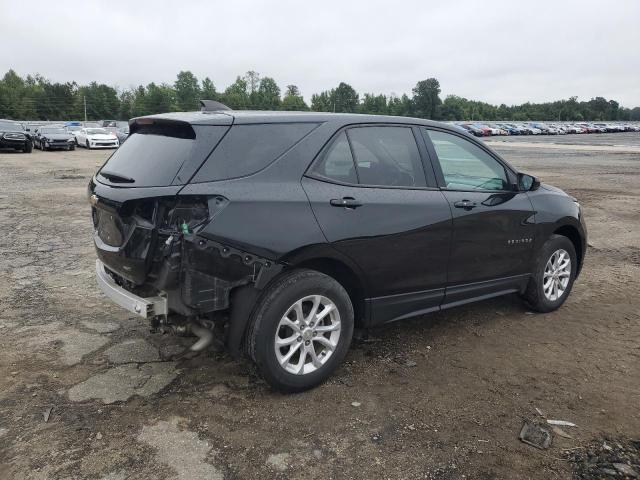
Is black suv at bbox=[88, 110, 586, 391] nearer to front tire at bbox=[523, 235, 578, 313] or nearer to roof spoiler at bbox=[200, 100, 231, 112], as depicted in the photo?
roof spoiler at bbox=[200, 100, 231, 112]

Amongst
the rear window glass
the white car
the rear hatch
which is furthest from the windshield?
the rear hatch

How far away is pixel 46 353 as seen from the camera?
4031 mm

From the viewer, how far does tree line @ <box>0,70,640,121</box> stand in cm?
9156

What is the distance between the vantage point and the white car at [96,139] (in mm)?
32406

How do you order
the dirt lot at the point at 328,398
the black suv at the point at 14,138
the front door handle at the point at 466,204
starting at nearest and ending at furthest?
the dirt lot at the point at 328,398 < the front door handle at the point at 466,204 < the black suv at the point at 14,138

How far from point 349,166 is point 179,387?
6.17ft

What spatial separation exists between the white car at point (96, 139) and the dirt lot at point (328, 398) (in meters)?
29.5

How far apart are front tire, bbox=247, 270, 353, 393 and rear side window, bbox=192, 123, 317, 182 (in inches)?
28.4

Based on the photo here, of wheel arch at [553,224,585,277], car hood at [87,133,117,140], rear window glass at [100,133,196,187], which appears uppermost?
car hood at [87,133,117,140]

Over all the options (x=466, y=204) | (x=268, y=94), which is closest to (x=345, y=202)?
(x=466, y=204)

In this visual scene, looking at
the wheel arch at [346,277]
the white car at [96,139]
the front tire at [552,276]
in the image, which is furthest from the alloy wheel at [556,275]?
the white car at [96,139]

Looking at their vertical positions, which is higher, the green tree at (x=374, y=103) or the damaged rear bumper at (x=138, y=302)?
the green tree at (x=374, y=103)

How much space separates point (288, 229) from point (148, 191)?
2.78 feet

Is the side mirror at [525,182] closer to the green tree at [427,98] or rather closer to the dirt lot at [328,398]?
the dirt lot at [328,398]
